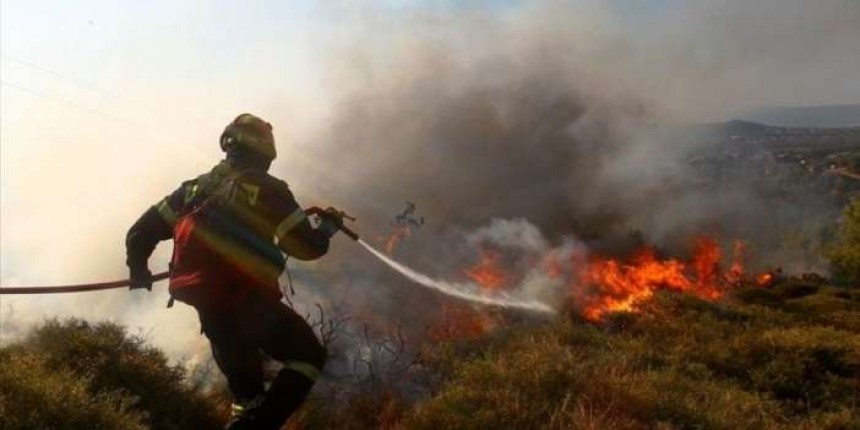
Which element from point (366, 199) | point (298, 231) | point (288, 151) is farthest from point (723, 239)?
point (298, 231)

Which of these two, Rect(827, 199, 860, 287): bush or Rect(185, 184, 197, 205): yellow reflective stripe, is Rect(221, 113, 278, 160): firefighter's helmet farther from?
Rect(827, 199, 860, 287): bush

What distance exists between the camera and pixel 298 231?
4031 millimetres

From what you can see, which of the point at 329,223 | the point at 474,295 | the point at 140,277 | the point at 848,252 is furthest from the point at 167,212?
the point at 848,252

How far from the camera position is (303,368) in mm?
4023

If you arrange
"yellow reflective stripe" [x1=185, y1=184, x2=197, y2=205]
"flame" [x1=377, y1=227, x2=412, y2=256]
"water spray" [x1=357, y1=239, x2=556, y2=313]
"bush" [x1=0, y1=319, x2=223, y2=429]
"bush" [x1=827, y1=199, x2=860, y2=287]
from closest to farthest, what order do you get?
1. "yellow reflective stripe" [x1=185, y1=184, x2=197, y2=205]
2. "bush" [x1=0, y1=319, x2=223, y2=429]
3. "water spray" [x1=357, y1=239, x2=556, y2=313]
4. "flame" [x1=377, y1=227, x2=412, y2=256]
5. "bush" [x1=827, y1=199, x2=860, y2=287]

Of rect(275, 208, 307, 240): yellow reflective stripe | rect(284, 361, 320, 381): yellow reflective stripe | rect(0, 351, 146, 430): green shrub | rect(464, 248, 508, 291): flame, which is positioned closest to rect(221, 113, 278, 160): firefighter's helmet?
rect(275, 208, 307, 240): yellow reflective stripe

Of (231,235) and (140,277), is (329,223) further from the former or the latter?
(140,277)

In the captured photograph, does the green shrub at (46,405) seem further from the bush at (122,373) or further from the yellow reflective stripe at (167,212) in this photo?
the yellow reflective stripe at (167,212)

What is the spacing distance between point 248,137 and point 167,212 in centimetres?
65

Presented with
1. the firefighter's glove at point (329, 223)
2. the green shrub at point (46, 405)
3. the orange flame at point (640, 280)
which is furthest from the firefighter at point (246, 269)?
the orange flame at point (640, 280)

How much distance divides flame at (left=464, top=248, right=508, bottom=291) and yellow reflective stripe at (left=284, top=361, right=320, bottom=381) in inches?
534

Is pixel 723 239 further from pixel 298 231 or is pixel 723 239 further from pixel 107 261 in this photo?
pixel 298 231

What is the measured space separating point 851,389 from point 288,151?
18763 millimetres

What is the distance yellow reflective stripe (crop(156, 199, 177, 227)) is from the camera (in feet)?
13.8
